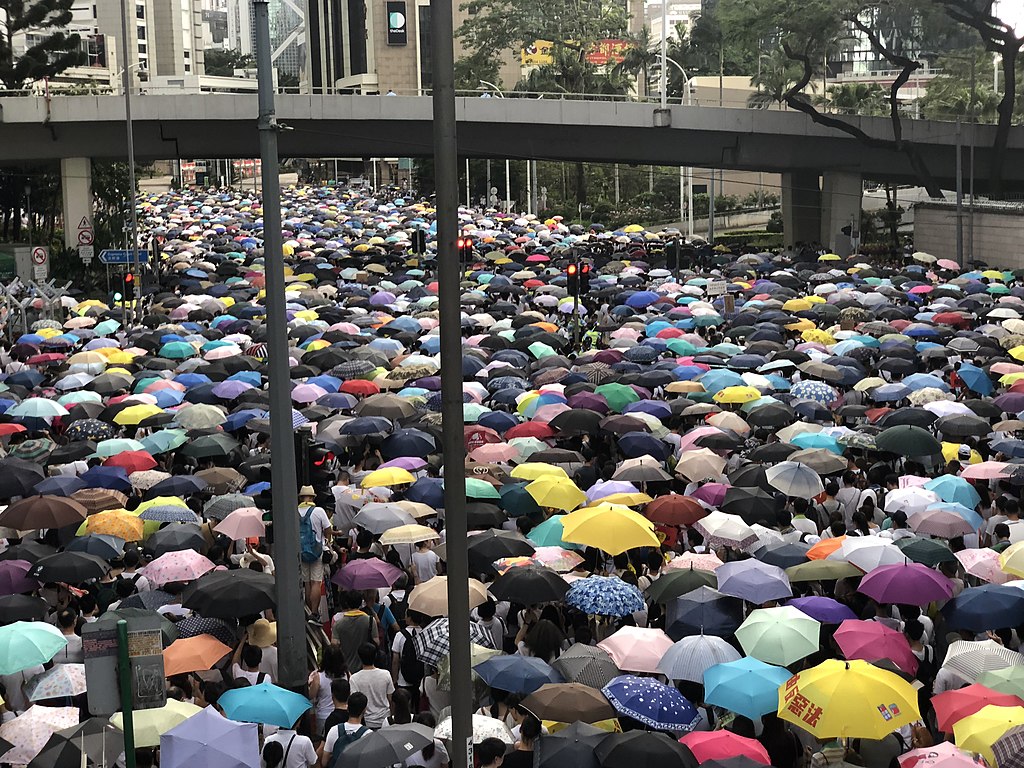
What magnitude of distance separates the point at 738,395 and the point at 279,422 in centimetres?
967

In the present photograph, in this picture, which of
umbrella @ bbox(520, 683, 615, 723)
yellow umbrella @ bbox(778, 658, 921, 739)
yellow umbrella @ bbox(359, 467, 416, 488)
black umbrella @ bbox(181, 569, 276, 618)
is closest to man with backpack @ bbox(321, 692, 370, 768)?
umbrella @ bbox(520, 683, 615, 723)

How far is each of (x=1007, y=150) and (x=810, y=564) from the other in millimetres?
45798

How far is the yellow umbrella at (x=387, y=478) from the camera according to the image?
618 inches

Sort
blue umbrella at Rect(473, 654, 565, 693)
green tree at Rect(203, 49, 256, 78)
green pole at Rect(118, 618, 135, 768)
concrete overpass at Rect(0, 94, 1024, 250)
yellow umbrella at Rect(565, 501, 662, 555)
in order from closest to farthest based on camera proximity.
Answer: green pole at Rect(118, 618, 135, 768)
blue umbrella at Rect(473, 654, 565, 693)
yellow umbrella at Rect(565, 501, 662, 555)
concrete overpass at Rect(0, 94, 1024, 250)
green tree at Rect(203, 49, 256, 78)

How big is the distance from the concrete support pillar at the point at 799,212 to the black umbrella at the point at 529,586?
46.0 metres

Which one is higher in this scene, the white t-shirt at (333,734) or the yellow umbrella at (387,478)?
the yellow umbrella at (387,478)

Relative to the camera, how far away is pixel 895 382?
21375 millimetres

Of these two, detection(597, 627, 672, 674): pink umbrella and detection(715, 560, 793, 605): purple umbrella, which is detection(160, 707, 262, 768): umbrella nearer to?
detection(597, 627, 672, 674): pink umbrella

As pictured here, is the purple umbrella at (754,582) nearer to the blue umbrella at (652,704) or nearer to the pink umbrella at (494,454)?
the blue umbrella at (652,704)

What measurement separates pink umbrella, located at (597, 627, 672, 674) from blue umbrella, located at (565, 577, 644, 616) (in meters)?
0.65

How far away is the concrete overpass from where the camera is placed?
154ft

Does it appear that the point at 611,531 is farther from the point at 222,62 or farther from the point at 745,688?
the point at 222,62

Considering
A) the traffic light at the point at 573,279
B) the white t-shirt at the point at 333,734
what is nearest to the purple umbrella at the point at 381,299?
the traffic light at the point at 573,279

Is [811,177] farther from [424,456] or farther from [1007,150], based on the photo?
[424,456]
